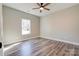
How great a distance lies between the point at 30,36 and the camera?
1708 mm

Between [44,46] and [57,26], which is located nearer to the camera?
[57,26]

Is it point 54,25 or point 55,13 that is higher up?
point 55,13

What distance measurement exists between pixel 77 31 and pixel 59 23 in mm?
491

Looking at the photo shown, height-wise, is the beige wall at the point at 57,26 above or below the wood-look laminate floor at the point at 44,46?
above

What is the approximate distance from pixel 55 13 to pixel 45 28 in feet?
1.16

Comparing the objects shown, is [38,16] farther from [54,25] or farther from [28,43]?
[28,43]

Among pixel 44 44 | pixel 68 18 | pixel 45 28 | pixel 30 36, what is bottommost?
pixel 44 44

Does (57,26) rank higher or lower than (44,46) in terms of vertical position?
higher

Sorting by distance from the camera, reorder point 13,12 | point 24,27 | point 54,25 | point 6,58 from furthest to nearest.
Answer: point 54,25, point 13,12, point 24,27, point 6,58

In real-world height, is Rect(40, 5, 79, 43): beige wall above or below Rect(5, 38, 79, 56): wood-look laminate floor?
above

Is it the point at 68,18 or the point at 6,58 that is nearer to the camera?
the point at 6,58

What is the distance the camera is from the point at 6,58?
3.16 feet

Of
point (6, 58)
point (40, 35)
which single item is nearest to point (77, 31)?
point (40, 35)

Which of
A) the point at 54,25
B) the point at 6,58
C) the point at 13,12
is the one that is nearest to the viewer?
the point at 6,58
